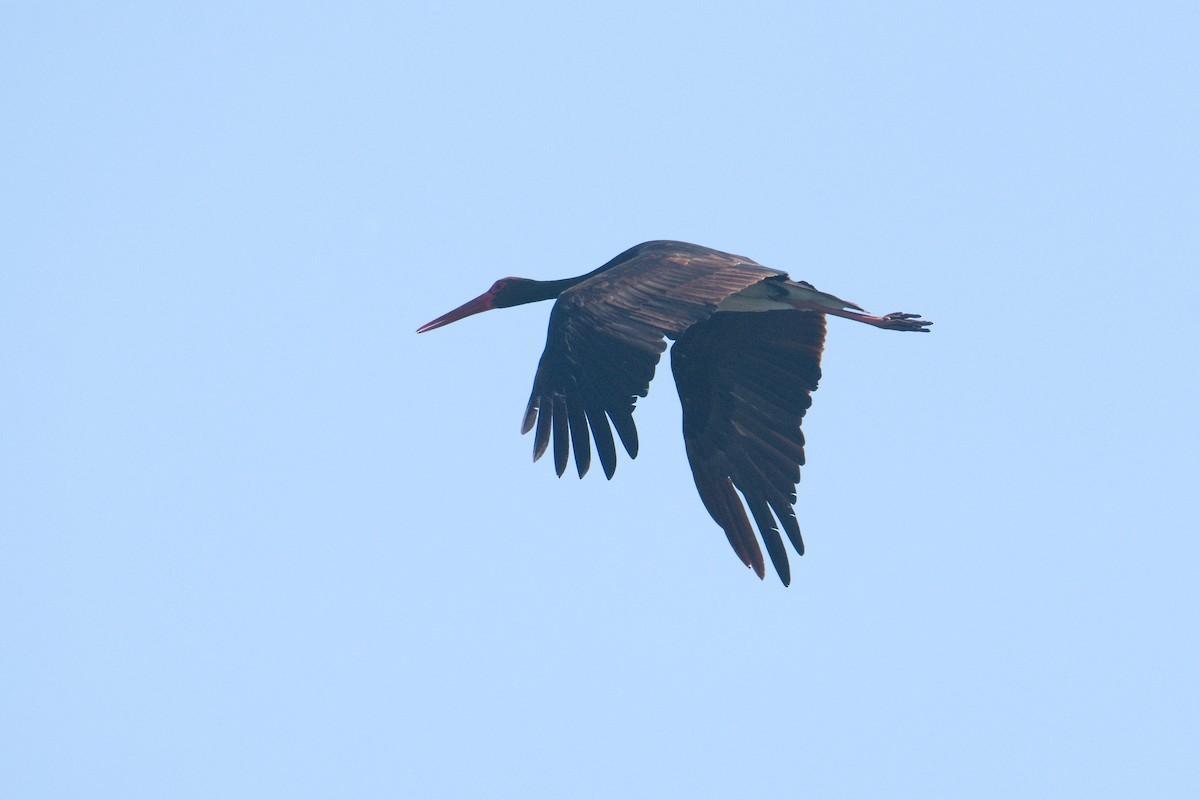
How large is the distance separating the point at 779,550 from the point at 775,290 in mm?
Answer: 1955

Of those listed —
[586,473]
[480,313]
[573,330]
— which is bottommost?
[586,473]

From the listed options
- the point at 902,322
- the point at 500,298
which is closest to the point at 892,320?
the point at 902,322

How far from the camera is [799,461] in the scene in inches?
542

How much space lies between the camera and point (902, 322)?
47.6 feet

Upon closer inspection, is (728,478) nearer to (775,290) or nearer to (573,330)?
(775,290)

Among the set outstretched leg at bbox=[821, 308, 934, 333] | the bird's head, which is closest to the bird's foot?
outstretched leg at bbox=[821, 308, 934, 333]

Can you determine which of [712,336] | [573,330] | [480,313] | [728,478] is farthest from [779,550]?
[480,313]

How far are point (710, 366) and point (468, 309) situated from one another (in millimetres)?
2810

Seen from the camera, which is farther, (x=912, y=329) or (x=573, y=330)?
(x=912, y=329)

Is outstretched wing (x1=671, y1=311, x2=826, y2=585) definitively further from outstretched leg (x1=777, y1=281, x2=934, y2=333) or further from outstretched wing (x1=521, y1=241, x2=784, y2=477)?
outstretched wing (x1=521, y1=241, x2=784, y2=477)

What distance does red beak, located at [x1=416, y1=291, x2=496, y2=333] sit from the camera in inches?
633

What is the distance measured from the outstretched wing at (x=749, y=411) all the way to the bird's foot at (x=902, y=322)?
0.70 m

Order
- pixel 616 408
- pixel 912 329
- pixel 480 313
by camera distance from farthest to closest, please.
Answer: pixel 480 313 → pixel 912 329 → pixel 616 408

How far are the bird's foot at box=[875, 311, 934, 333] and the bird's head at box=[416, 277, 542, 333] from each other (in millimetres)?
3156
